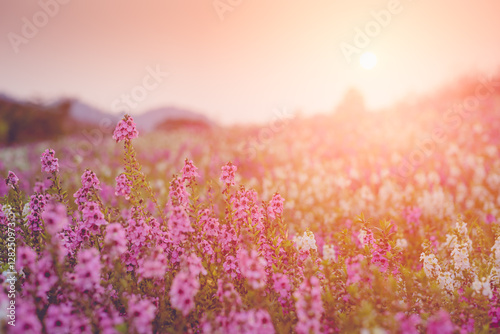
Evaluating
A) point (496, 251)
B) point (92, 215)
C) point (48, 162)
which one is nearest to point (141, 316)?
point (92, 215)

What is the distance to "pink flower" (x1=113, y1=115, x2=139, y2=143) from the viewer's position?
17.7 feet

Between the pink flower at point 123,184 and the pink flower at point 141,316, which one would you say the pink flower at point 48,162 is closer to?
the pink flower at point 123,184

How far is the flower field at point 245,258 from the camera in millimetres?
3693

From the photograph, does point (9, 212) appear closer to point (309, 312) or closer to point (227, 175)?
point (227, 175)

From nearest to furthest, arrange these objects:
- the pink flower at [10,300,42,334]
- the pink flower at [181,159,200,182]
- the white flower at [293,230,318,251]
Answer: the pink flower at [10,300,42,334], the pink flower at [181,159,200,182], the white flower at [293,230,318,251]

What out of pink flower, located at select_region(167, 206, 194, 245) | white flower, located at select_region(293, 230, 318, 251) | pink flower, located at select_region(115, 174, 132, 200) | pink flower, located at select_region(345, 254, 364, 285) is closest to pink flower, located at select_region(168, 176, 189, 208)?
pink flower, located at select_region(167, 206, 194, 245)

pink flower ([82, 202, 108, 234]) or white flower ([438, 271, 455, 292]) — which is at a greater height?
pink flower ([82, 202, 108, 234])

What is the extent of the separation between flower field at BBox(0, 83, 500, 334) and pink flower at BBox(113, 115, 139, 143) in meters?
0.02

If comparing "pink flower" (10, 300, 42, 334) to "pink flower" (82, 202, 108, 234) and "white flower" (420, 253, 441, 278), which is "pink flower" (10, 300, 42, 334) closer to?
"pink flower" (82, 202, 108, 234)

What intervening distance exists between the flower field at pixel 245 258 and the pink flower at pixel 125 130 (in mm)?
20

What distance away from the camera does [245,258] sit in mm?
3768

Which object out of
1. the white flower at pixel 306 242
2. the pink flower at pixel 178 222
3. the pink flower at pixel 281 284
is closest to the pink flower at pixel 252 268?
the pink flower at pixel 281 284

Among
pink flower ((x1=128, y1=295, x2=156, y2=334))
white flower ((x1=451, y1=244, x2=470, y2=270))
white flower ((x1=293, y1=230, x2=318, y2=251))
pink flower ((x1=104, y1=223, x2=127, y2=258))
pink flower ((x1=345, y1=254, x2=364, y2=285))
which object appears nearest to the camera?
pink flower ((x1=128, y1=295, x2=156, y2=334))

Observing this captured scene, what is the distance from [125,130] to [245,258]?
2.87 metres
